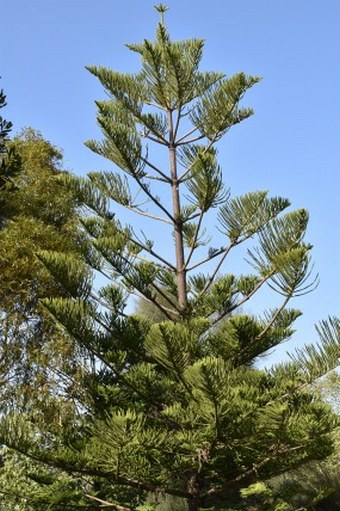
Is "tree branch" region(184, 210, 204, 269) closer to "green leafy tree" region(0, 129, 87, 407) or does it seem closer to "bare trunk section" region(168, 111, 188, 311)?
"bare trunk section" region(168, 111, 188, 311)

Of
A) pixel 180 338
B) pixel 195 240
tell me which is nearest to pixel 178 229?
pixel 195 240

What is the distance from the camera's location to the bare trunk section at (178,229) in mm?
5176

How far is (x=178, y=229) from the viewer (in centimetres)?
541

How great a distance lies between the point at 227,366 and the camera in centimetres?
405

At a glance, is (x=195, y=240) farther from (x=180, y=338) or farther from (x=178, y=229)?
(x=180, y=338)

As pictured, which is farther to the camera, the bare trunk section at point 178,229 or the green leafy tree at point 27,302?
the green leafy tree at point 27,302

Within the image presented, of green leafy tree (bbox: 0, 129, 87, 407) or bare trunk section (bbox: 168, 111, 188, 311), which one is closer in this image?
bare trunk section (bbox: 168, 111, 188, 311)

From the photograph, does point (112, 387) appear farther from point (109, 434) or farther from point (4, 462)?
point (4, 462)

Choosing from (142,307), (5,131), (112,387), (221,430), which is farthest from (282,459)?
(142,307)

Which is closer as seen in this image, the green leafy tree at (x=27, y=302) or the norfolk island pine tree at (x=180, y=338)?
the norfolk island pine tree at (x=180, y=338)

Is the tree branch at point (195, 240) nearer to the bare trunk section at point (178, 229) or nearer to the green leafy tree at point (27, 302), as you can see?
the bare trunk section at point (178, 229)

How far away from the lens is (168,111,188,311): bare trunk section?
5176mm

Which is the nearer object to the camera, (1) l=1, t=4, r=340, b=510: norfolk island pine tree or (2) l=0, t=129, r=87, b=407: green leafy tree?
(1) l=1, t=4, r=340, b=510: norfolk island pine tree

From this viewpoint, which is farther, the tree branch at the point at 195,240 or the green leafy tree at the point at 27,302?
the green leafy tree at the point at 27,302
